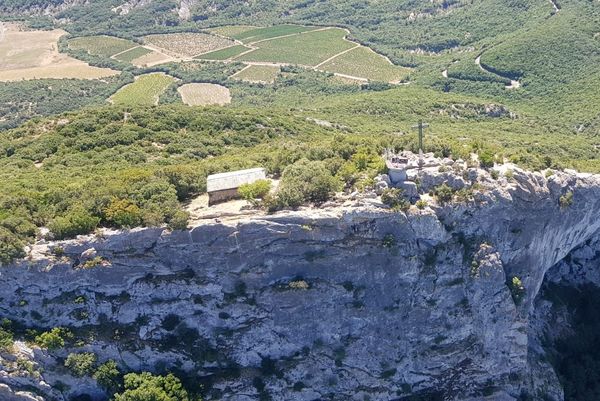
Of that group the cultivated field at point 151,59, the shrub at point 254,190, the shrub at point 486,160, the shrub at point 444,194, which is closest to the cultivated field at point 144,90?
the cultivated field at point 151,59

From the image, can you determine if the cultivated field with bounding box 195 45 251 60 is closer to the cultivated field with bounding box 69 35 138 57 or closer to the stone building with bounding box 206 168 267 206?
the cultivated field with bounding box 69 35 138 57

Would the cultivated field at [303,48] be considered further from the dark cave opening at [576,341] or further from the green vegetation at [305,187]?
the green vegetation at [305,187]

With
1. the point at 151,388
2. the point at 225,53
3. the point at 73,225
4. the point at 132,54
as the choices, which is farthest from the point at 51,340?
the point at 132,54

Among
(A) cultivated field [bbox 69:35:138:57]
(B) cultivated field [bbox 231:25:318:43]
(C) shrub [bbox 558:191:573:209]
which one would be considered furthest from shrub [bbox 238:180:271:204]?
(A) cultivated field [bbox 69:35:138:57]

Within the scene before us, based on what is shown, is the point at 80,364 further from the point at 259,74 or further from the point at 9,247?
the point at 259,74

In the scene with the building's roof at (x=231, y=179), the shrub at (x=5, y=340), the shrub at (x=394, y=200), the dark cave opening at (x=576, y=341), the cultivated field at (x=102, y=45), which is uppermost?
the building's roof at (x=231, y=179)

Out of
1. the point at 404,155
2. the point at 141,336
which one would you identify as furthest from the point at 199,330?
the point at 404,155
